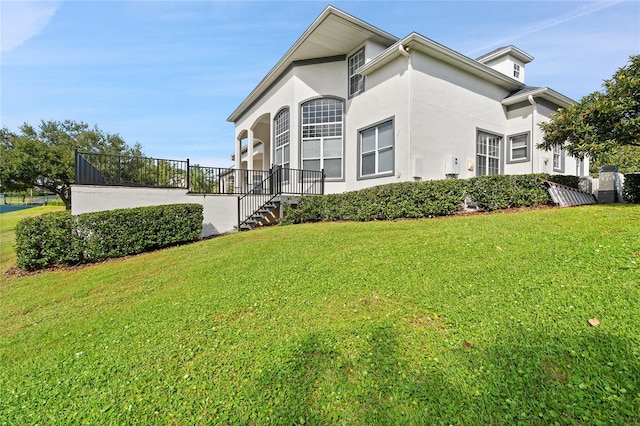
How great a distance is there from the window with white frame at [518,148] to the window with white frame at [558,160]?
1870 millimetres

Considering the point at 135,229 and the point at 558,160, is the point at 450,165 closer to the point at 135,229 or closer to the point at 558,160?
the point at 558,160

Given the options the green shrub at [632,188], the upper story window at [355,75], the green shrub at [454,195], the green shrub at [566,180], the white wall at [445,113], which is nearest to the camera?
the green shrub at [632,188]

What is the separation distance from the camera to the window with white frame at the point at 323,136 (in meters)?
11.8

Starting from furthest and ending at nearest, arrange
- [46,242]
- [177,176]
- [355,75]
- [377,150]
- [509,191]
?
1. [355,75]
2. [177,176]
3. [377,150]
4. [509,191]
5. [46,242]

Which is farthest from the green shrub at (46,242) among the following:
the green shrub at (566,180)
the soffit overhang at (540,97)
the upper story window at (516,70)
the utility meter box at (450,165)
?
the upper story window at (516,70)

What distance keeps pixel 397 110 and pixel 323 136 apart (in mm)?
3491

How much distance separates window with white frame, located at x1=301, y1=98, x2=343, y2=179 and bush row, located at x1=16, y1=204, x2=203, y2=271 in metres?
5.56

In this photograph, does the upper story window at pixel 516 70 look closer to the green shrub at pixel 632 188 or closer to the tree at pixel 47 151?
the green shrub at pixel 632 188

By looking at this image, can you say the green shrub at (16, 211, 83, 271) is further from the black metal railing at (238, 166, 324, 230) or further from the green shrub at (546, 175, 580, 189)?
the green shrub at (546, 175, 580, 189)

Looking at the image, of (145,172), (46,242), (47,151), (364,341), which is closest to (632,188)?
(364,341)

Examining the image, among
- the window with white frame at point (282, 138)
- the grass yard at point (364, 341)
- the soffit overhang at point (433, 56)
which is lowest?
the grass yard at point (364, 341)

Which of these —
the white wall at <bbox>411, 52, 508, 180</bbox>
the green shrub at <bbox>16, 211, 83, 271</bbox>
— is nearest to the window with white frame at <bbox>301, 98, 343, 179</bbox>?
the white wall at <bbox>411, 52, 508, 180</bbox>

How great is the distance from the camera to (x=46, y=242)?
23.3ft

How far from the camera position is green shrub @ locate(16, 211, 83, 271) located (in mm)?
7016
